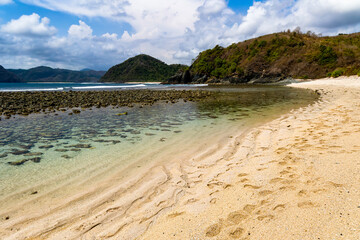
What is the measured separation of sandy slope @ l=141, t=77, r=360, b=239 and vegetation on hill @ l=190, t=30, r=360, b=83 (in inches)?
2804

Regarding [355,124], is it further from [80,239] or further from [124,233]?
[80,239]

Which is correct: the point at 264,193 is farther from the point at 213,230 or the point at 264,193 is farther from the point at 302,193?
the point at 213,230

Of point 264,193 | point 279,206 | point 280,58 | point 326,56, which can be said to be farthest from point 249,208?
point 280,58

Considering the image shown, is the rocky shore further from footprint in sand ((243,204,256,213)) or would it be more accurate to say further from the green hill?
the green hill

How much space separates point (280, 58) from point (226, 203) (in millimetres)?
91764

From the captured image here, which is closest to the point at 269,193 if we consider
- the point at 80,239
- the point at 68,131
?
the point at 80,239

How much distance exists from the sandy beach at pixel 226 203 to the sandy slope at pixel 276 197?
0.04 ft

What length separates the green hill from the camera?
7062 centimetres

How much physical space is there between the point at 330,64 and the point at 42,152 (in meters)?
87.1

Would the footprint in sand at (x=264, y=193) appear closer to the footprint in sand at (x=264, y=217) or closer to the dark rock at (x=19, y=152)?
the footprint in sand at (x=264, y=217)

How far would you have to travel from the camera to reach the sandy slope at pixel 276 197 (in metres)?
2.77

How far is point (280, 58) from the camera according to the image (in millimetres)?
81875

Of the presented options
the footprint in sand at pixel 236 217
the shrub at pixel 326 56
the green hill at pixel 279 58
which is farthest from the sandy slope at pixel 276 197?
the shrub at pixel 326 56

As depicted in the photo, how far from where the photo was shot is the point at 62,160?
6793mm
